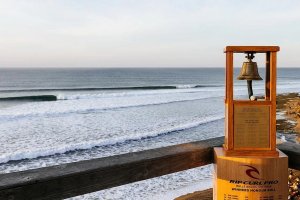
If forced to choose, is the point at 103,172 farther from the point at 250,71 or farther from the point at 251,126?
the point at 250,71

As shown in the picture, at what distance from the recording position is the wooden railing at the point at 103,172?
1.61m

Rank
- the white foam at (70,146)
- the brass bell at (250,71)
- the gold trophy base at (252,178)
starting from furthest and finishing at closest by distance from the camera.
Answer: the white foam at (70,146) < the brass bell at (250,71) < the gold trophy base at (252,178)

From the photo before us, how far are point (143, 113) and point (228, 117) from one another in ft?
56.6

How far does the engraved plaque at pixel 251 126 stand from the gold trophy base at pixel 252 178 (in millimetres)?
115

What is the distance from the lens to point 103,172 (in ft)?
6.05

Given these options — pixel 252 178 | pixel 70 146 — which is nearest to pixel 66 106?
pixel 70 146

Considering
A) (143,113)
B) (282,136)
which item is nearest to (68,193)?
(282,136)

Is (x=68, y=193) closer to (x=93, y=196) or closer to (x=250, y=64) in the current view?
(x=250, y=64)

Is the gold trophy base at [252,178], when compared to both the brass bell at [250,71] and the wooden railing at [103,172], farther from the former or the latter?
the brass bell at [250,71]

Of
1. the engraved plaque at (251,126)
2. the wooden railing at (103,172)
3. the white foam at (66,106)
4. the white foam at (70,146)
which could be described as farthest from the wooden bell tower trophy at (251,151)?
the white foam at (66,106)

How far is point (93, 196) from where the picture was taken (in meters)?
6.57

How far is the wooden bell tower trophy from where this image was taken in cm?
208

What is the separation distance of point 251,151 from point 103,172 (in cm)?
93

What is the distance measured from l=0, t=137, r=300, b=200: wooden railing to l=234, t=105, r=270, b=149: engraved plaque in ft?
0.75
